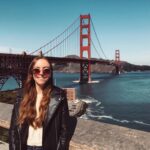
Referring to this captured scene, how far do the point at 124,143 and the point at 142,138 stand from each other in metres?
0.19

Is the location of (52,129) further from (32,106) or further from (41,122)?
(32,106)

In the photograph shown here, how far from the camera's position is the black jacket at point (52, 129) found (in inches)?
105

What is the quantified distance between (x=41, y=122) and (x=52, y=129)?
0.13 metres

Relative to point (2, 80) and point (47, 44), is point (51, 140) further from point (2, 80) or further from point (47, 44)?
point (47, 44)

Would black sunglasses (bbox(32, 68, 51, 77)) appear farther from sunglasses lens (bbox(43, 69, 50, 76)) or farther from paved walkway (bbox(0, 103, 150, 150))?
paved walkway (bbox(0, 103, 150, 150))

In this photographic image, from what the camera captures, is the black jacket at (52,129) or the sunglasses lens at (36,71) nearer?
the black jacket at (52,129)

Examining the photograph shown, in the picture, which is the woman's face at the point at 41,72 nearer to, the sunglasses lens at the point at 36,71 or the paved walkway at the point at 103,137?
the sunglasses lens at the point at 36,71

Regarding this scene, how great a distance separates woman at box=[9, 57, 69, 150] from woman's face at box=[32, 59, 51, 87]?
107 millimetres

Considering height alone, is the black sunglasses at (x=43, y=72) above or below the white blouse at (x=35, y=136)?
above

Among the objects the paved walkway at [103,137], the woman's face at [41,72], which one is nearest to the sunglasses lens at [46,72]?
the woman's face at [41,72]

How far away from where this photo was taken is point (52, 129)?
2689 mm

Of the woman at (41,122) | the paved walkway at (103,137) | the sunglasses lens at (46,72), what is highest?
the sunglasses lens at (46,72)

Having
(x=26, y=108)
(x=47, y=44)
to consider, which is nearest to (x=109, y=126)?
(x=26, y=108)

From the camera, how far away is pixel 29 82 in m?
3.03
